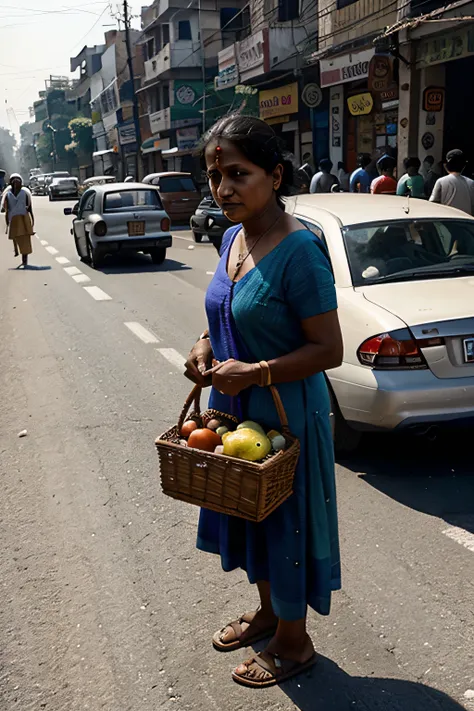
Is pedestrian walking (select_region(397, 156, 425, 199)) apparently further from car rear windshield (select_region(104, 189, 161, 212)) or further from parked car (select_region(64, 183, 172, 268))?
car rear windshield (select_region(104, 189, 161, 212))

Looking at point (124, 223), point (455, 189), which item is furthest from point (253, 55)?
point (455, 189)

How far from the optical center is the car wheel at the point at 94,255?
14729 millimetres

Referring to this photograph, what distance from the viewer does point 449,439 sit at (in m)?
5.12

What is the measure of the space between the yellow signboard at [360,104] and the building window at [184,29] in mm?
26339

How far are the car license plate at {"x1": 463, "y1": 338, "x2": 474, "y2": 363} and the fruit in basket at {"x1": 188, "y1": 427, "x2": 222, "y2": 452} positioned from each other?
229cm

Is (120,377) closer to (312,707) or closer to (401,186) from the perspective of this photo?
(312,707)

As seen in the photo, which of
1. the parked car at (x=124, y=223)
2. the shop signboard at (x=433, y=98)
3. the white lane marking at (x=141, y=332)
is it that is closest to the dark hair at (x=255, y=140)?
the white lane marking at (x=141, y=332)

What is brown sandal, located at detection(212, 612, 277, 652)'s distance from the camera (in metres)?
2.88

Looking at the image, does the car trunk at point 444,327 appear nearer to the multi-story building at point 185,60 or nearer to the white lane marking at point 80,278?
the white lane marking at point 80,278

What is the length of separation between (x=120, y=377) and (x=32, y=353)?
1.59m

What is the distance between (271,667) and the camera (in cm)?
270

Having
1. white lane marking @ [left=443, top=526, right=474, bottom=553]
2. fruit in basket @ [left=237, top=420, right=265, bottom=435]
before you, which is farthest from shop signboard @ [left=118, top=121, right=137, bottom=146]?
fruit in basket @ [left=237, top=420, right=265, bottom=435]

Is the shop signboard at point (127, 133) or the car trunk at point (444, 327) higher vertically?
the shop signboard at point (127, 133)

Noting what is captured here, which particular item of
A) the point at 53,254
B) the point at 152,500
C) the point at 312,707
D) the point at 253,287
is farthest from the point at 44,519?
the point at 53,254
